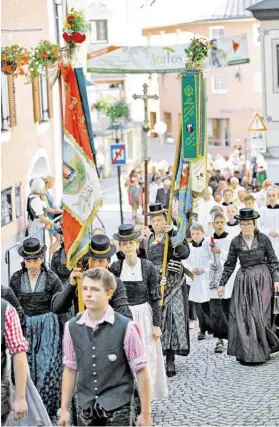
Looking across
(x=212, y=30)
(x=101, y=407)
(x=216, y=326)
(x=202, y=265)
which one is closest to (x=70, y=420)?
(x=101, y=407)

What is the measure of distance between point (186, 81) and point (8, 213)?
449 inches

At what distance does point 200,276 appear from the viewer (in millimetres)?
16359

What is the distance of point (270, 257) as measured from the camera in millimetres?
13891

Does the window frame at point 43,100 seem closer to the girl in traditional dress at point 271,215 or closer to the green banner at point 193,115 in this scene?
the girl in traditional dress at point 271,215

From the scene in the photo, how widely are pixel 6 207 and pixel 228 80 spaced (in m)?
46.4

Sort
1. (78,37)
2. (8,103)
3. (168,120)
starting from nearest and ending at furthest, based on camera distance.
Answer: (78,37) → (8,103) → (168,120)

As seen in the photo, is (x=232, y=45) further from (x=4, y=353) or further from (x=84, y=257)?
(x=4, y=353)

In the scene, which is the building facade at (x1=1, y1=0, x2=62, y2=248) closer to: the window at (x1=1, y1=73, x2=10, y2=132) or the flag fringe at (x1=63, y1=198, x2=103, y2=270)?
the window at (x1=1, y1=73, x2=10, y2=132)

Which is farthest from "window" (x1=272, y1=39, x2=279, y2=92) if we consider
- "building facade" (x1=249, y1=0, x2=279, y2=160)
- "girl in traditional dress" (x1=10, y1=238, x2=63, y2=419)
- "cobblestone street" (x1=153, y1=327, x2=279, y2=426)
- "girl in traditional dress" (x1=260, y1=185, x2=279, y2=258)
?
"girl in traditional dress" (x1=10, y1=238, x2=63, y2=419)

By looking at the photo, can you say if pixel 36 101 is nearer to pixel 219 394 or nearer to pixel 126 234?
pixel 219 394

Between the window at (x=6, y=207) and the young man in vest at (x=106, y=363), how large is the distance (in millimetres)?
16783

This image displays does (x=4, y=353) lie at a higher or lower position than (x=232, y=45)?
lower

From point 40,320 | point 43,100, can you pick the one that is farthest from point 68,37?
point 43,100

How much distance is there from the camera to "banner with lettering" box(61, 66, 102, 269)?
38.3 feet
